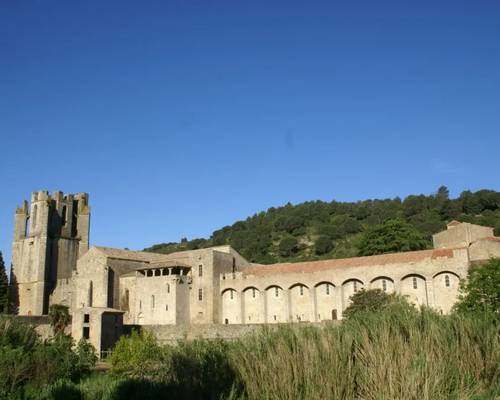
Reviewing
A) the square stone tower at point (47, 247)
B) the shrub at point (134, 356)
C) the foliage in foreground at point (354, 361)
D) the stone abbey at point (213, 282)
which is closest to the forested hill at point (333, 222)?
the stone abbey at point (213, 282)

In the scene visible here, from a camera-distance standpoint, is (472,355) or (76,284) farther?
(76,284)

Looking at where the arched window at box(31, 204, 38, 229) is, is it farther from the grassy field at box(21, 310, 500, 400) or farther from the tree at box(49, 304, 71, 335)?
the grassy field at box(21, 310, 500, 400)

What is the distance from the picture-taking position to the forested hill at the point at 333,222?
85.4 m

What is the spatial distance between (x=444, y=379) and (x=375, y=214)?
92931 millimetres

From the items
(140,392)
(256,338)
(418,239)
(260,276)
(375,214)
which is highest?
(375,214)

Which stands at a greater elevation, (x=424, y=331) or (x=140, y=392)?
(x=424, y=331)

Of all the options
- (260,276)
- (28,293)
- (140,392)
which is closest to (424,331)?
(140,392)

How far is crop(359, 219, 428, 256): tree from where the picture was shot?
52.3 m

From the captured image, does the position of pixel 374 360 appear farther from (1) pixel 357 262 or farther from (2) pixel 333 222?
(2) pixel 333 222

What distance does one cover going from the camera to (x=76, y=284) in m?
54.3

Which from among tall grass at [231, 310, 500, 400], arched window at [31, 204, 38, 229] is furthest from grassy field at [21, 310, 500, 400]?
arched window at [31, 204, 38, 229]

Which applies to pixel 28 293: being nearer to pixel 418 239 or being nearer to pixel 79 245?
pixel 79 245

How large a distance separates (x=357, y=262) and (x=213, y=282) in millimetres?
12278

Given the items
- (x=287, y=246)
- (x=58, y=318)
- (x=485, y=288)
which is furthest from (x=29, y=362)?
(x=287, y=246)
